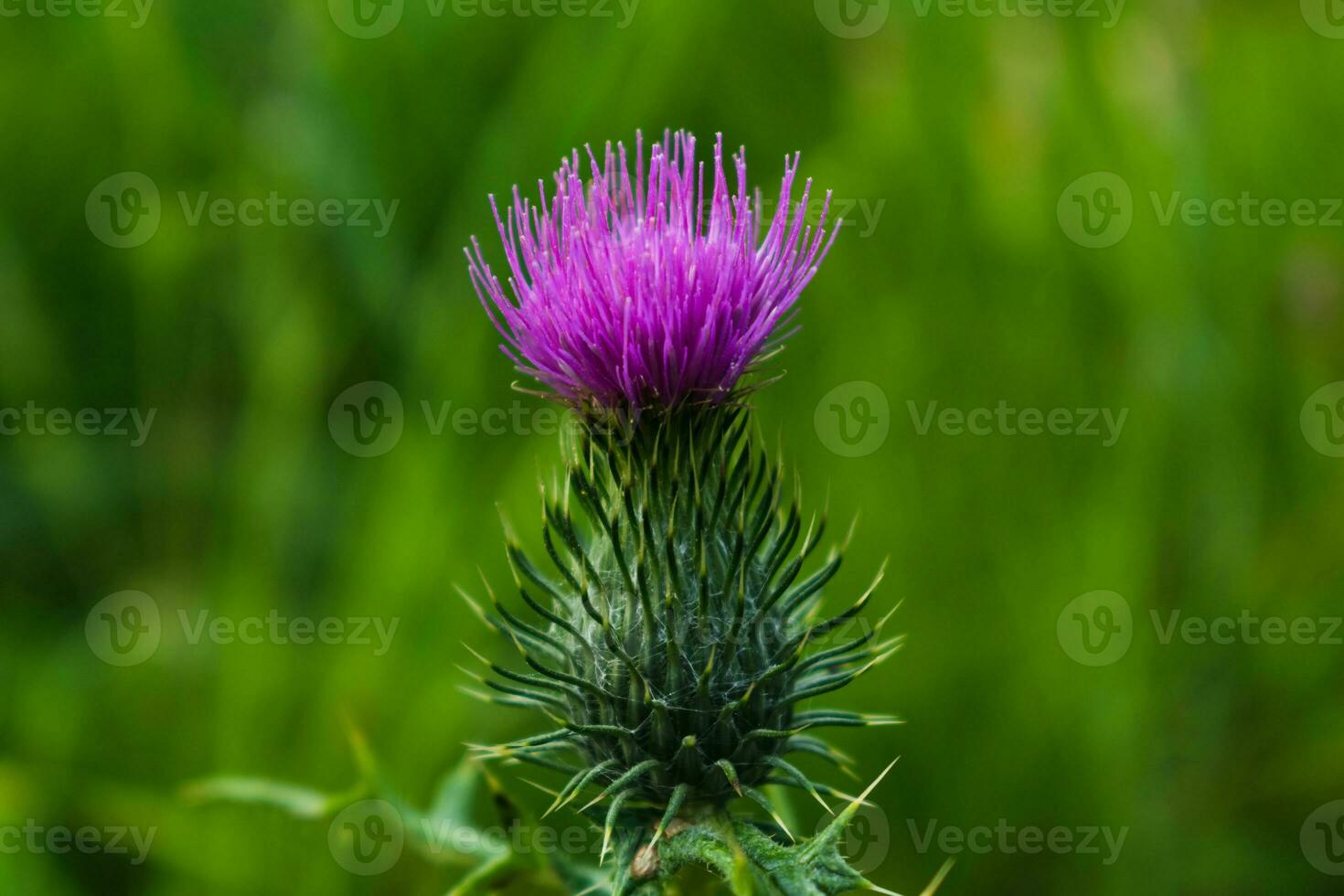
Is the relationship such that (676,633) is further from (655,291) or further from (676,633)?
(655,291)

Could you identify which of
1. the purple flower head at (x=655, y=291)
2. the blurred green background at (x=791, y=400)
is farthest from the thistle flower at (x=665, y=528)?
the blurred green background at (x=791, y=400)

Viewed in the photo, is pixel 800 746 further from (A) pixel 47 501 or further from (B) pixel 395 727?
(A) pixel 47 501

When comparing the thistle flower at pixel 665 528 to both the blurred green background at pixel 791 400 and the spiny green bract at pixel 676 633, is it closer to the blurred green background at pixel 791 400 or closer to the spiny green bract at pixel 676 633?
the spiny green bract at pixel 676 633

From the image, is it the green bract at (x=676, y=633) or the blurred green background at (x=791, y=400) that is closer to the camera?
the green bract at (x=676, y=633)

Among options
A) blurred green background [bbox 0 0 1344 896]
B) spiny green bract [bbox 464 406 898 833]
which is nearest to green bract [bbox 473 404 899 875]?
spiny green bract [bbox 464 406 898 833]

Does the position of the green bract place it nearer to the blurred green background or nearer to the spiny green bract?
the spiny green bract

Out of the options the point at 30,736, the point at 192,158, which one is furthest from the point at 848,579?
the point at 192,158

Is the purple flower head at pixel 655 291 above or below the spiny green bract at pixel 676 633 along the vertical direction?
above
